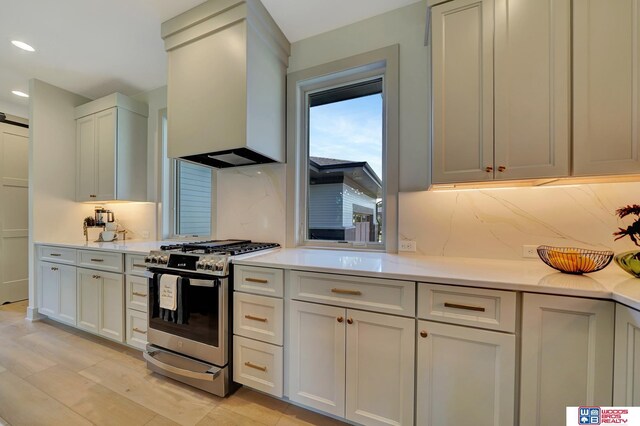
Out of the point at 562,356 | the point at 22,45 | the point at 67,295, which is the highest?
the point at 22,45

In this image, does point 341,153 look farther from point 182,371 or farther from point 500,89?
point 182,371

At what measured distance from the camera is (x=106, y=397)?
170 centimetres

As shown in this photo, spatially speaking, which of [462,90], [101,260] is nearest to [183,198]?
[101,260]

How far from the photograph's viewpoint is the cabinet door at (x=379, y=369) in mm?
1272

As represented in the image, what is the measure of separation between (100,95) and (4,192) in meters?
1.99

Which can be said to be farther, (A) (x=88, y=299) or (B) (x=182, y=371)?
(A) (x=88, y=299)

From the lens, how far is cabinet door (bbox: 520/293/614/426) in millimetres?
1002

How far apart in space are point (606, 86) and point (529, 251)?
94 centimetres

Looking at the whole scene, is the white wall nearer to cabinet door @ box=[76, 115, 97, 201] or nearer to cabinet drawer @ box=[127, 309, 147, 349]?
cabinet drawer @ box=[127, 309, 147, 349]

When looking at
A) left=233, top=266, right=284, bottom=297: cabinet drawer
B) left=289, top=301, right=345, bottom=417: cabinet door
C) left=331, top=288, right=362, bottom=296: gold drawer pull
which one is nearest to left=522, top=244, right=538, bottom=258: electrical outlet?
left=331, top=288, right=362, bottom=296: gold drawer pull

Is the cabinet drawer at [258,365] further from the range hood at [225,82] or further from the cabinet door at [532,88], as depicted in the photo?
the cabinet door at [532,88]

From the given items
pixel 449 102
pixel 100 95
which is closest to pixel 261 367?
pixel 449 102

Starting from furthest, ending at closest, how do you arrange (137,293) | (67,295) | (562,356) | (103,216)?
(103,216), (67,295), (137,293), (562,356)

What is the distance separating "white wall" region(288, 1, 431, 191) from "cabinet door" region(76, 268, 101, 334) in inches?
118
